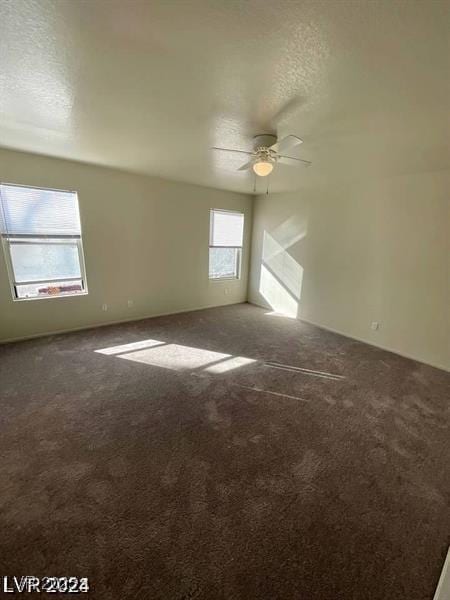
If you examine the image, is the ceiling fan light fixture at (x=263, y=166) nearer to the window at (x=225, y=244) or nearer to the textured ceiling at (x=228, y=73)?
the textured ceiling at (x=228, y=73)

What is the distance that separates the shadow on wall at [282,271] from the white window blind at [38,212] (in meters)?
3.54

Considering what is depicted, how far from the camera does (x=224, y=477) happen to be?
165 centimetres

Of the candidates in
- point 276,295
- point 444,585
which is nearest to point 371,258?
point 276,295

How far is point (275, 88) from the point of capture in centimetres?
160

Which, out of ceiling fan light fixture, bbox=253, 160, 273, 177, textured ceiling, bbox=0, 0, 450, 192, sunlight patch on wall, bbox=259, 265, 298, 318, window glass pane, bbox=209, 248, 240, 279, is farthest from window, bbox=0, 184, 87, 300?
sunlight patch on wall, bbox=259, 265, 298, 318

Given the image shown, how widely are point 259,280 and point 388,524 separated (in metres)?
4.69

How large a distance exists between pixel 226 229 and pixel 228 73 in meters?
3.96

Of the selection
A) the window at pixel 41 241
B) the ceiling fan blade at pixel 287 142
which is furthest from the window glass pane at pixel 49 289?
the ceiling fan blade at pixel 287 142

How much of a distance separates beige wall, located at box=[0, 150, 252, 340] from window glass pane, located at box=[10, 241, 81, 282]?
16 centimetres

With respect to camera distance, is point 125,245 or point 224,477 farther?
point 125,245

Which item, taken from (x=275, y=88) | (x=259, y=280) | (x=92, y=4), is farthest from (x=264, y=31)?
(x=259, y=280)

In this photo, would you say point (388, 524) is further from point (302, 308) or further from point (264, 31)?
point (302, 308)

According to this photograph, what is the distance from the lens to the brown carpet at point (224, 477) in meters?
1.19

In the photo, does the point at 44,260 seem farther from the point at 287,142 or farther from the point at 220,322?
the point at 287,142
